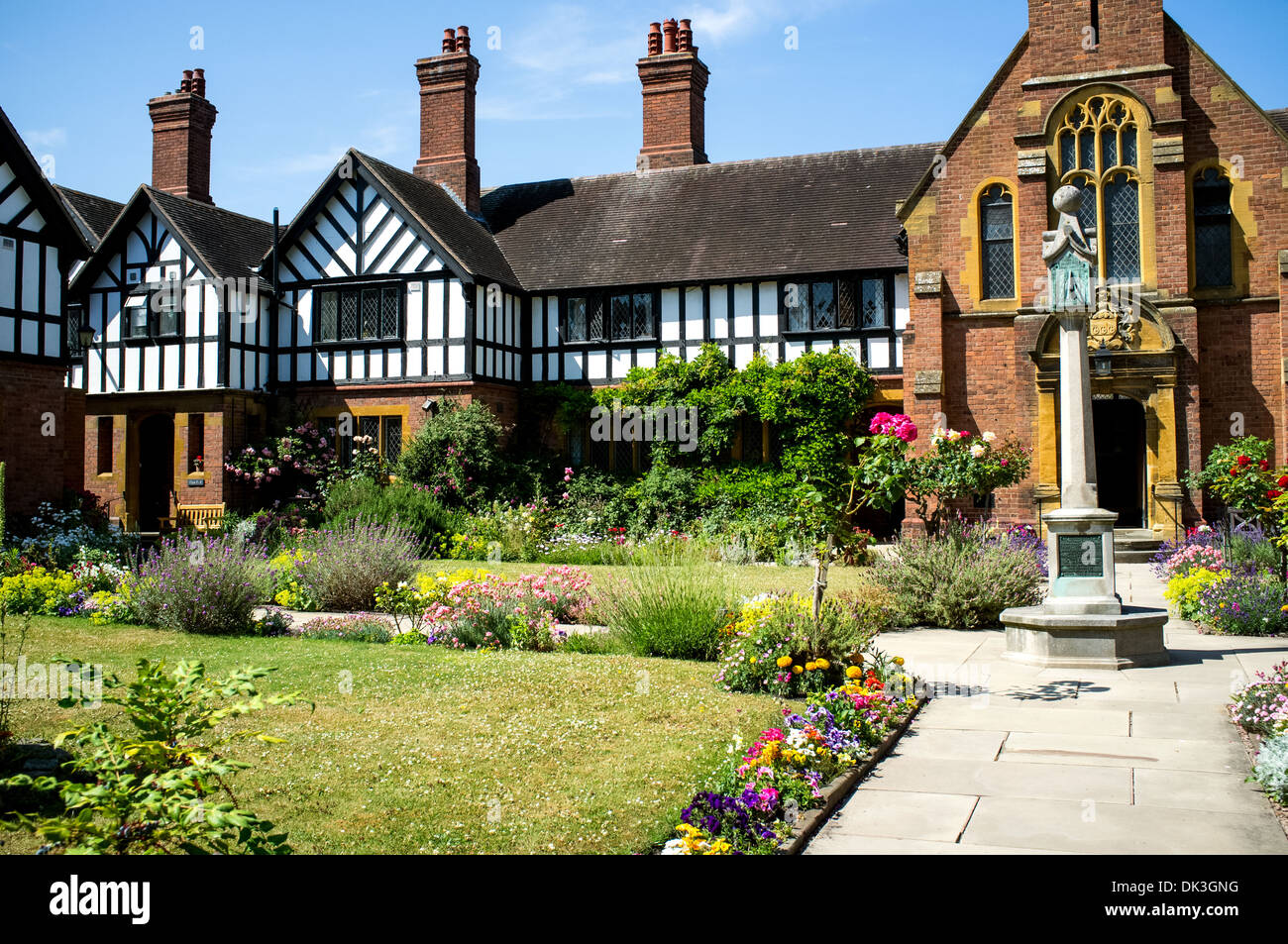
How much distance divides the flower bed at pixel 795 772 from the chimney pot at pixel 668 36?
21.7 m

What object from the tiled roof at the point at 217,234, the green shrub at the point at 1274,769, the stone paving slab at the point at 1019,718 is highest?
the tiled roof at the point at 217,234

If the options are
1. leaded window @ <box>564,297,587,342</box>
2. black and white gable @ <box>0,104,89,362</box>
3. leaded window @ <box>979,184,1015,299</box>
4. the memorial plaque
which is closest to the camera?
the memorial plaque

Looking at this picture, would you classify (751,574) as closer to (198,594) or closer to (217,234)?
(198,594)

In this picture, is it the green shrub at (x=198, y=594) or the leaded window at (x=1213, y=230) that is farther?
the leaded window at (x=1213, y=230)

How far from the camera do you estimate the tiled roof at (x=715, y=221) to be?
21.8 m

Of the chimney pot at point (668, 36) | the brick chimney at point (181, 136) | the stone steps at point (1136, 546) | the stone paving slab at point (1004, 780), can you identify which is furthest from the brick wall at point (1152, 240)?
the brick chimney at point (181, 136)

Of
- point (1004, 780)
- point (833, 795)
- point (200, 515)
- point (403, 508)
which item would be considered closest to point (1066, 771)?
point (1004, 780)

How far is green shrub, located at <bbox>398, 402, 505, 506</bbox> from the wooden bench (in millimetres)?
3966

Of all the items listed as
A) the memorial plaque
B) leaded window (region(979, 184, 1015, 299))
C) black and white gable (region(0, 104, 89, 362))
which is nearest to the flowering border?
the memorial plaque

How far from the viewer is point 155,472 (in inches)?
979

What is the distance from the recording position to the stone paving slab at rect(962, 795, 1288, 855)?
4684 mm

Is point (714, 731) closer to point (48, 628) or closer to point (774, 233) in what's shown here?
point (48, 628)

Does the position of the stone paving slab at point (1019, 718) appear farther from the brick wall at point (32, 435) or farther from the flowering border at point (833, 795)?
the brick wall at point (32, 435)

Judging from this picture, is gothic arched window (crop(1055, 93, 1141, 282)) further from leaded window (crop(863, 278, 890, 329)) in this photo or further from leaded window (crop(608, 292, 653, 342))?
leaded window (crop(608, 292, 653, 342))
